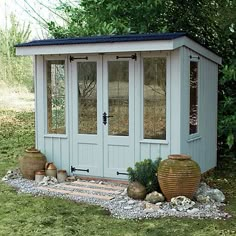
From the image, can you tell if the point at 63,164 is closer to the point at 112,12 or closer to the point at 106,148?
the point at 106,148

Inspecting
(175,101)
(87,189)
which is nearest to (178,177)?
(175,101)

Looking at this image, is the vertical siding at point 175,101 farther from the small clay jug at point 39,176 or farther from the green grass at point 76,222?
the small clay jug at point 39,176

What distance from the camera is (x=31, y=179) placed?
7.43 metres

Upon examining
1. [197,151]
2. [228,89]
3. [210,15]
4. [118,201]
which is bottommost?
[118,201]

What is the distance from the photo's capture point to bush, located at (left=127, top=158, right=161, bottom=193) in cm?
618

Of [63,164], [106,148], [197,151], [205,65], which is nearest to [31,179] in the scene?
[63,164]

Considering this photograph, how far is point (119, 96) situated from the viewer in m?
7.06

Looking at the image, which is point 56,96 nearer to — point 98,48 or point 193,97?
point 98,48

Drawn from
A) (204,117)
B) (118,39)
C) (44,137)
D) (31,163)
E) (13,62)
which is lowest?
(31,163)

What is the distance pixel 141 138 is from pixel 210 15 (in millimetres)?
3473

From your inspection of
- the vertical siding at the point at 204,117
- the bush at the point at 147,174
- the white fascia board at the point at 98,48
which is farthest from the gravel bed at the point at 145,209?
the white fascia board at the point at 98,48

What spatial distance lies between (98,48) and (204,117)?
2.12 metres

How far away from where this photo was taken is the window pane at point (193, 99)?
7.17 m

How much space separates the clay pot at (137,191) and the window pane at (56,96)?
187cm
